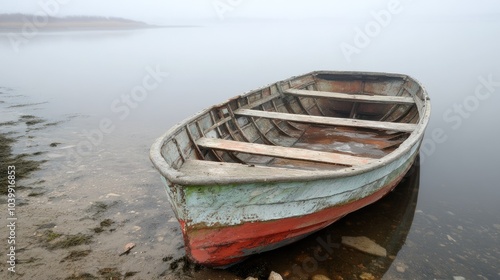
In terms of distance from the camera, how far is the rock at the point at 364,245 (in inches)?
166

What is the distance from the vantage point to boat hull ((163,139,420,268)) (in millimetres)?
3049

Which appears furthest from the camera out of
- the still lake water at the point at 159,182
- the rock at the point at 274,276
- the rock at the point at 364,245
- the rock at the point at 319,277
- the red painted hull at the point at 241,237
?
the rock at the point at 364,245

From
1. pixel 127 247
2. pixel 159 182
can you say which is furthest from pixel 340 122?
pixel 127 247

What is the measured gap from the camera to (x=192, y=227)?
317cm

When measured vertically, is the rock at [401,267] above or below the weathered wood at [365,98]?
below

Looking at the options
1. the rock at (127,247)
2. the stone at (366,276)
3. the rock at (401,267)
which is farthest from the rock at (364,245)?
the rock at (127,247)

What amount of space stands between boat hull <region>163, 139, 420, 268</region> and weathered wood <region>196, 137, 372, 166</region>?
31 centimetres

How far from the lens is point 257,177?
2988 millimetres

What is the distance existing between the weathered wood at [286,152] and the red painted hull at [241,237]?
58cm

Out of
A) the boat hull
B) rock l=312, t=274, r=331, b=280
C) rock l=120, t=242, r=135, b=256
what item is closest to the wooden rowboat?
the boat hull

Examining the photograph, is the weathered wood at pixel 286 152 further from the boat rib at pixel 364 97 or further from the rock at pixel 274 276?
the boat rib at pixel 364 97

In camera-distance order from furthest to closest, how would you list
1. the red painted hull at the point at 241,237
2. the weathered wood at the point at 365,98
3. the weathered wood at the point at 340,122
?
1. the weathered wood at the point at 365,98
2. the weathered wood at the point at 340,122
3. the red painted hull at the point at 241,237

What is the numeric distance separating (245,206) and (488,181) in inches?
227

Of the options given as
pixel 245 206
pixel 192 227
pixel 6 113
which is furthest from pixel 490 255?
pixel 6 113
